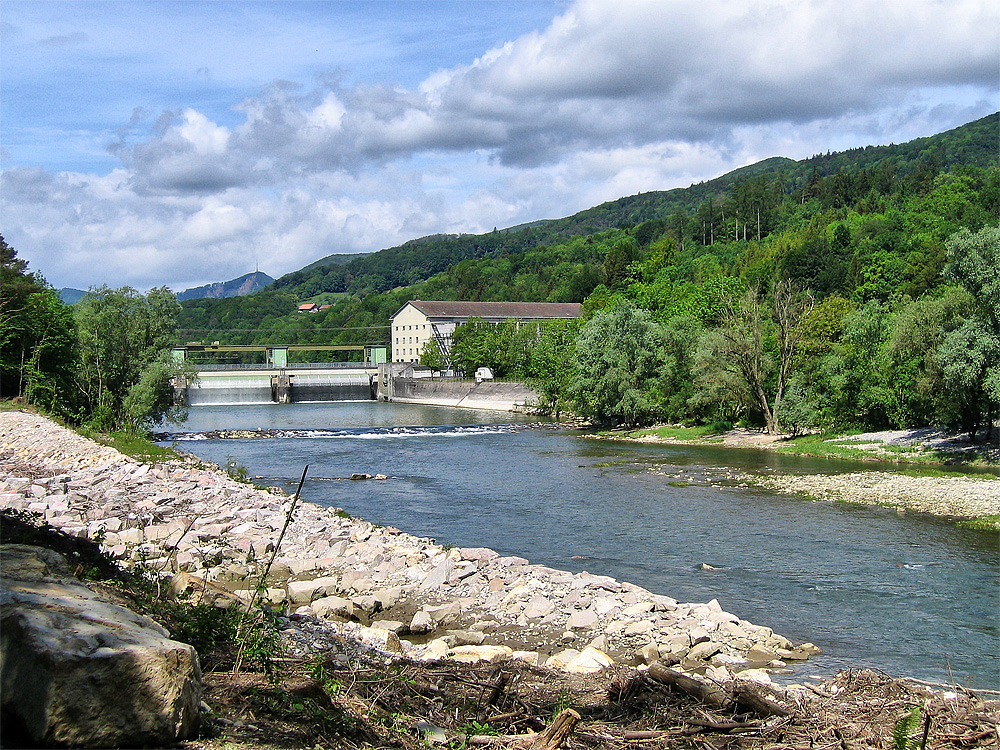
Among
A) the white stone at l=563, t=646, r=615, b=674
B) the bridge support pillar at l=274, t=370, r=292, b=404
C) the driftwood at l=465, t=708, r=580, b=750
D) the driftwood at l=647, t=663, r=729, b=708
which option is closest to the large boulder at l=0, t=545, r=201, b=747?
the driftwood at l=465, t=708, r=580, b=750

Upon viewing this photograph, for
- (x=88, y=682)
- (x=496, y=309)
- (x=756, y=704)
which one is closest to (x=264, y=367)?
(x=496, y=309)

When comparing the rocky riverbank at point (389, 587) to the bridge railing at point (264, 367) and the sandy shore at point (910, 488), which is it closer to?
the sandy shore at point (910, 488)

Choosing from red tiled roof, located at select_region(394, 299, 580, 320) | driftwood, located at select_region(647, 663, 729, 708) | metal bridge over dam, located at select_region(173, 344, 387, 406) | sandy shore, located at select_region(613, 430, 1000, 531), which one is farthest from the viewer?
Answer: red tiled roof, located at select_region(394, 299, 580, 320)

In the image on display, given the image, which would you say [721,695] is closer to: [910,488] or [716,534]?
[716,534]

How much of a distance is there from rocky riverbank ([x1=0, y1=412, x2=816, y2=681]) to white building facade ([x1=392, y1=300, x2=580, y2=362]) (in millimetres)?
102750

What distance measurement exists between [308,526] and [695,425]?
117ft

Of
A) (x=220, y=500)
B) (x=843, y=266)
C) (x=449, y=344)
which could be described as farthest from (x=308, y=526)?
(x=449, y=344)

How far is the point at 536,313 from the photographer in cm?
13912

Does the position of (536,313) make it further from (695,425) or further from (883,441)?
(883,441)

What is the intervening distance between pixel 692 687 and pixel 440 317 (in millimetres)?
122031

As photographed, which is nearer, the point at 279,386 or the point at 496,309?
the point at 279,386

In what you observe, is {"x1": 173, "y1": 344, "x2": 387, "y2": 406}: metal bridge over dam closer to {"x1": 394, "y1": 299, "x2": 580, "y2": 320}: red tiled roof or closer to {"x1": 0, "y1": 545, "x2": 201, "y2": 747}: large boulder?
{"x1": 394, "y1": 299, "x2": 580, "y2": 320}: red tiled roof

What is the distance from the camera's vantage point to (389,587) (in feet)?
50.2

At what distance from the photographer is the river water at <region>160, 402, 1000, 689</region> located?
551 inches
